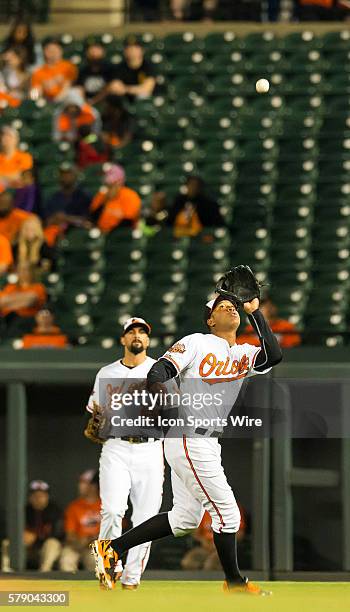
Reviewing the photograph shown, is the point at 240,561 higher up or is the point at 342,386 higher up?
the point at 342,386

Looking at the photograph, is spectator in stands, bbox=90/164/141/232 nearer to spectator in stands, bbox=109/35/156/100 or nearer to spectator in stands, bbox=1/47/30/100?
spectator in stands, bbox=109/35/156/100

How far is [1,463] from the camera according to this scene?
→ 9000mm

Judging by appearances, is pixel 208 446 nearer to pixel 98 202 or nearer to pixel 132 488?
pixel 132 488

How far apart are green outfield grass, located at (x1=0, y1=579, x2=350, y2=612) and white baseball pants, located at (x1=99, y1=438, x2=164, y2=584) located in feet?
0.64

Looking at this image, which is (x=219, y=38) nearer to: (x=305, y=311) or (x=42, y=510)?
(x=305, y=311)

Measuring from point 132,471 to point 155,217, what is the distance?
519cm

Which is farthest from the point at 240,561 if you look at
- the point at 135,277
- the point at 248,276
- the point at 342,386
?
the point at 135,277

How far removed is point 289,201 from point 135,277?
1.76m

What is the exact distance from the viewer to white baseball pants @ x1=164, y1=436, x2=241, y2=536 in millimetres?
6246

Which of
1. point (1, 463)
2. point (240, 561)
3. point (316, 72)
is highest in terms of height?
point (316, 72)

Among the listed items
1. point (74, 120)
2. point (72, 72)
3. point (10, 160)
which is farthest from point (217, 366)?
point (72, 72)

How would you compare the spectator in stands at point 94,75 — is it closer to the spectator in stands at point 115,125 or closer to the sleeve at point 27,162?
the spectator in stands at point 115,125

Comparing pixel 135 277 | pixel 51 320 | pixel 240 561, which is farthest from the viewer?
pixel 135 277

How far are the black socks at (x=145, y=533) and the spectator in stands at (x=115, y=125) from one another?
7.11m
